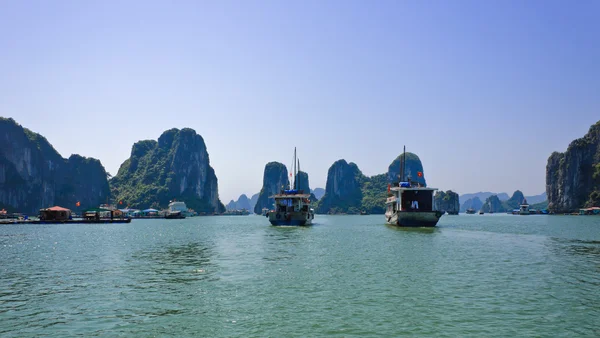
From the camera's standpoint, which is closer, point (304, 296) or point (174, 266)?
point (304, 296)

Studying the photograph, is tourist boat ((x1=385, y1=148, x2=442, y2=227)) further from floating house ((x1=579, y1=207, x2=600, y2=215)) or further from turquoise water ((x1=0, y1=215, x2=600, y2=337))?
floating house ((x1=579, y1=207, x2=600, y2=215))

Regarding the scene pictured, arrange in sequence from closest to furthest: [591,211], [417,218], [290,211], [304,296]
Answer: [304,296], [417,218], [290,211], [591,211]

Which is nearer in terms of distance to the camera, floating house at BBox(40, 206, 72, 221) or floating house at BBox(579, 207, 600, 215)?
floating house at BBox(40, 206, 72, 221)

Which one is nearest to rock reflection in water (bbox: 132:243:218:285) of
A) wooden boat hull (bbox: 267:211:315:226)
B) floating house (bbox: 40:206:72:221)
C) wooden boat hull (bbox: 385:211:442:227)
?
wooden boat hull (bbox: 385:211:442:227)

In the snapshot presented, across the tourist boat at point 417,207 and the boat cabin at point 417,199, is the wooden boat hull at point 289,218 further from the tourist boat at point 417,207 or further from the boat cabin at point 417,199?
the boat cabin at point 417,199

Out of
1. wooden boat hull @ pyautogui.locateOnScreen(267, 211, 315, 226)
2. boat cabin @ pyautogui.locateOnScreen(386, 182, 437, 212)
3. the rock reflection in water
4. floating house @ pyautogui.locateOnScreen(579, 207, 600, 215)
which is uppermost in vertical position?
boat cabin @ pyautogui.locateOnScreen(386, 182, 437, 212)

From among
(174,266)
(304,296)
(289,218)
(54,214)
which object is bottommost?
(174,266)

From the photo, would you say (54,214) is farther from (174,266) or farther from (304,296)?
(304,296)

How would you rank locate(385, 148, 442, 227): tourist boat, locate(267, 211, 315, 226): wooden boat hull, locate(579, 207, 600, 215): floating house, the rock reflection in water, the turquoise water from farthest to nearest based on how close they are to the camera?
locate(579, 207, 600, 215): floating house → locate(267, 211, 315, 226): wooden boat hull → locate(385, 148, 442, 227): tourist boat → the rock reflection in water → the turquoise water

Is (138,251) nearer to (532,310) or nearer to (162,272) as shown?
(162,272)

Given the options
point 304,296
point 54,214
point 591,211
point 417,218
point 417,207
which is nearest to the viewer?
point 304,296

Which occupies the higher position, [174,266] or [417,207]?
[417,207]

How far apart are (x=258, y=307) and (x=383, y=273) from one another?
10991mm

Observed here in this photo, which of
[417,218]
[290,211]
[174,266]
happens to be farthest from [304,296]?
[290,211]
